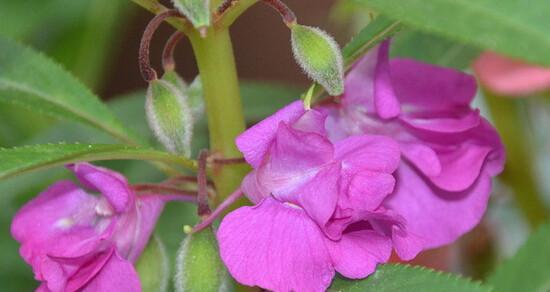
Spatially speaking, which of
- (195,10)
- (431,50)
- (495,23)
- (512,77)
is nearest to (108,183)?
(195,10)

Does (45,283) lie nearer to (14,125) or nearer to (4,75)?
(4,75)

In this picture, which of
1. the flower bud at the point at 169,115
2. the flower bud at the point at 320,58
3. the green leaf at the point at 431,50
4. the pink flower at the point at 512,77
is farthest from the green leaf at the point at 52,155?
the pink flower at the point at 512,77

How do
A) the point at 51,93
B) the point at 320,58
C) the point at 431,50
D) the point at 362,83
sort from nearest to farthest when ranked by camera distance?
Answer: the point at 320,58 → the point at 362,83 → the point at 51,93 → the point at 431,50

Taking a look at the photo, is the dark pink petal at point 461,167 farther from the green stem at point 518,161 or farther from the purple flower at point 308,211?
the green stem at point 518,161

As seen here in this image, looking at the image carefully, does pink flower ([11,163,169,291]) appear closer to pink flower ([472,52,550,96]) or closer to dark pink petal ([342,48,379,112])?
dark pink petal ([342,48,379,112])

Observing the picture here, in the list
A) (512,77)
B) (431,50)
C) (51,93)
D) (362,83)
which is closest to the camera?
(362,83)

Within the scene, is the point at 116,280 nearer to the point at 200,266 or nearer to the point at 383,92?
the point at 200,266

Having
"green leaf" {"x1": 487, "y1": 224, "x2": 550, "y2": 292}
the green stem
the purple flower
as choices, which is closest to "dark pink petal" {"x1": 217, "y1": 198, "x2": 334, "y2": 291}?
the purple flower
